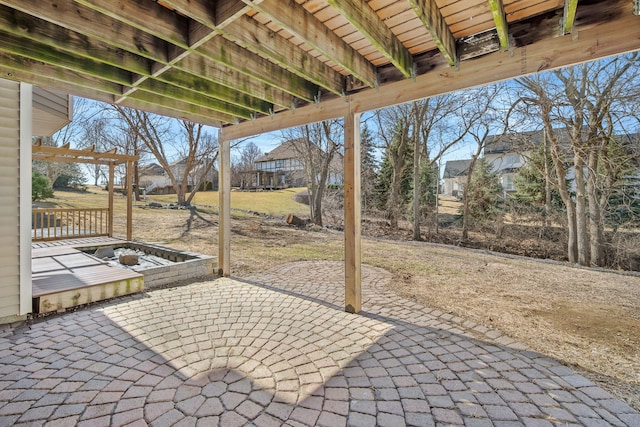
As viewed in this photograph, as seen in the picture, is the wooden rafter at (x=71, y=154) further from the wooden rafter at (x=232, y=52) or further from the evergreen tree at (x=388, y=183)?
the evergreen tree at (x=388, y=183)

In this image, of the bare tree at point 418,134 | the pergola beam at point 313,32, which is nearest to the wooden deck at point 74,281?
the pergola beam at point 313,32

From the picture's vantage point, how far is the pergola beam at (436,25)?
1.93 metres

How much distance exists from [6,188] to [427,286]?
554 centimetres

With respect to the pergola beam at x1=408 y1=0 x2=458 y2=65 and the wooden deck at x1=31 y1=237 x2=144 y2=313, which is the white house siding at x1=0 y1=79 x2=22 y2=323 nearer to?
the wooden deck at x1=31 y1=237 x2=144 y2=313

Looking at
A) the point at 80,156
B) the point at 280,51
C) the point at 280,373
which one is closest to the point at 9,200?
the point at 280,51

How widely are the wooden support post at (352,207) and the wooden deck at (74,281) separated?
3.07 meters

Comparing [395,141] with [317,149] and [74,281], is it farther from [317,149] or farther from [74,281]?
[74,281]

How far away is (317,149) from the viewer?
1423 centimetres

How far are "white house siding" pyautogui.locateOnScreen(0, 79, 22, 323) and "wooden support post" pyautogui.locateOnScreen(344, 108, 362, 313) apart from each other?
143 inches

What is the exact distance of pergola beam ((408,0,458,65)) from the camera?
1.93 m

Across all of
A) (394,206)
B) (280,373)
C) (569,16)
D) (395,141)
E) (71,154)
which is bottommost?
(280,373)

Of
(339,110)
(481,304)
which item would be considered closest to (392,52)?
(339,110)

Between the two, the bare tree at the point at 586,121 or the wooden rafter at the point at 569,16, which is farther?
the bare tree at the point at 586,121

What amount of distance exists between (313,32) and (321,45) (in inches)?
4.6
